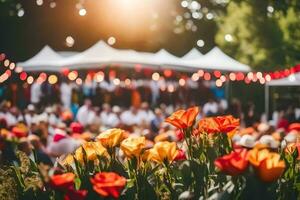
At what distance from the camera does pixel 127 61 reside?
44.8 feet

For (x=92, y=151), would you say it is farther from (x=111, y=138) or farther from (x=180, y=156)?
(x=180, y=156)

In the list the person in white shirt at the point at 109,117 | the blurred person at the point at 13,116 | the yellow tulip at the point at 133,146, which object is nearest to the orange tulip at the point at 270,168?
the yellow tulip at the point at 133,146

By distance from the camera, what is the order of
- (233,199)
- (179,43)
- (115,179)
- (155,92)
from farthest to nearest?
(179,43), (155,92), (233,199), (115,179)

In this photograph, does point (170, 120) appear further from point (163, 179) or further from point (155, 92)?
point (155, 92)

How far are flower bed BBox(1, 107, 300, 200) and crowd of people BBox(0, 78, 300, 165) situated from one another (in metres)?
0.69

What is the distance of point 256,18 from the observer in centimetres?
3491

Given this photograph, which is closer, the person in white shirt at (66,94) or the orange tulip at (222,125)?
the orange tulip at (222,125)

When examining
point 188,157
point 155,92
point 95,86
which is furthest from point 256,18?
point 188,157

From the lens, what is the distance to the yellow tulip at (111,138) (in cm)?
312

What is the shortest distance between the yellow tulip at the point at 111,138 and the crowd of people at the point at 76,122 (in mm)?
766

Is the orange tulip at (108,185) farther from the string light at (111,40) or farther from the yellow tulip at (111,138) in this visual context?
the string light at (111,40)

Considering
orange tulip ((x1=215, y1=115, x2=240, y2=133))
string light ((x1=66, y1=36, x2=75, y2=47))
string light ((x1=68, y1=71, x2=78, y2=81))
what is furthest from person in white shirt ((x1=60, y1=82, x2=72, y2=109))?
orange tulip ((x1=215, y1=115, x2=240, y2=133))

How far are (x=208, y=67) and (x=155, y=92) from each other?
10.6 m

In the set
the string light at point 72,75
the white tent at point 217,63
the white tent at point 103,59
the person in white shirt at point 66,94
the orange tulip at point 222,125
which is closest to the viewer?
the orange tulip at point 222,125
